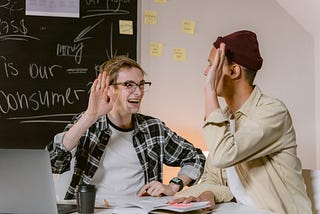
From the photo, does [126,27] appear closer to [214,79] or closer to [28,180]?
[214,79]

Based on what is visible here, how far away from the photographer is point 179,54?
3312 millimetres

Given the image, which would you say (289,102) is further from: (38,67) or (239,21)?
(38,67)

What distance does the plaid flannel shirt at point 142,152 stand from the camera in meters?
2.18

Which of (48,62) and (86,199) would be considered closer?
(86,199)

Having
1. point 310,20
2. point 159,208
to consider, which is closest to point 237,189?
point 159,208

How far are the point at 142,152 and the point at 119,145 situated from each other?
0.12 m

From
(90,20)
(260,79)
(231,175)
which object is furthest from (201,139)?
(231,175)

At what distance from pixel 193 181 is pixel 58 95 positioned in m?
1.26

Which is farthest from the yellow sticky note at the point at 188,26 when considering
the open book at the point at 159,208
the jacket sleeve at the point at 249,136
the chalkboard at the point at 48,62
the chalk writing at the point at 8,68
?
the open book at the point at 159,208

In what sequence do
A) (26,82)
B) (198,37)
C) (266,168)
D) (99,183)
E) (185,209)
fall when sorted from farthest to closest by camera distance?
(198,37), (26,82), (99,183), (266,168), (185,209)

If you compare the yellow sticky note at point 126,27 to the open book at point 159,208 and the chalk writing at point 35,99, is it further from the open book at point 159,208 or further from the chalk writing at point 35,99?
the open book at point 159,208

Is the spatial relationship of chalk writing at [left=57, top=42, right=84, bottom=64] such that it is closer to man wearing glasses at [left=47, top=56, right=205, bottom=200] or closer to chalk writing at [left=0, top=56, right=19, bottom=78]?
chalk writing at [left=0, top=56, right=19, bottom=78]

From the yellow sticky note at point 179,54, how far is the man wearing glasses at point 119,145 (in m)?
0.92

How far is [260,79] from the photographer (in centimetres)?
341
